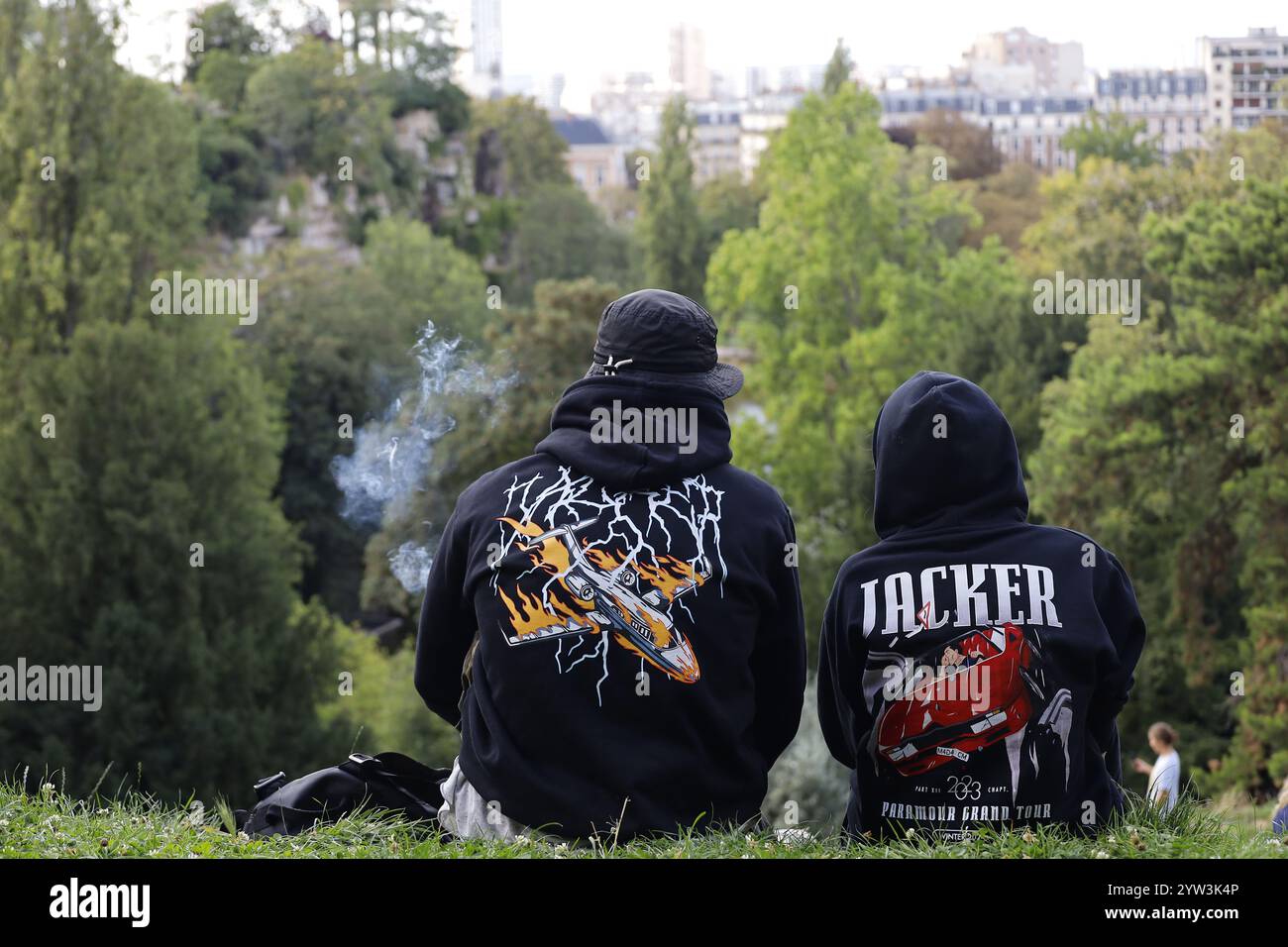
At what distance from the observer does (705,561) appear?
4.03 m

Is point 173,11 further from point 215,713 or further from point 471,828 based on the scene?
point 471,828

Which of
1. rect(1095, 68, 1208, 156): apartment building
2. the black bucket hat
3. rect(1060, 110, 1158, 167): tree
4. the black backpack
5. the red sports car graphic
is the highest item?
rect(1095, 68, 1208, 156): apartment building

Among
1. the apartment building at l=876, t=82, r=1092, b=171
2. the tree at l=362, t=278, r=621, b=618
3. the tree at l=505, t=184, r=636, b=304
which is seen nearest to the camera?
the tree at l=362, t=278, r=621, b=618

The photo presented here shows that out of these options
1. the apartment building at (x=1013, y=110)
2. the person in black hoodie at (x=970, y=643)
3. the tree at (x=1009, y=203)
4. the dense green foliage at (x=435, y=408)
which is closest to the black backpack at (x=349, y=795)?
the person in black hoodie at (x=970, y=643)

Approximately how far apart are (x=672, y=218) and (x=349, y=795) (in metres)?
57.6

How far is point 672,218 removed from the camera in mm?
61000

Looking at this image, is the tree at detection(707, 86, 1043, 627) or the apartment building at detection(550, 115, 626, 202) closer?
the tree at detection(707, 86, 1043, 627)

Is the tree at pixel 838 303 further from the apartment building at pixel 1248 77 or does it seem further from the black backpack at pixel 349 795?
the black backpack at pixel 349 795

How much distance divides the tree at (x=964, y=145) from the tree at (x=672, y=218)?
2034 centimetres

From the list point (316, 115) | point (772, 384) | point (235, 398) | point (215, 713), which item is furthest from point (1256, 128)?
point (316, 115)

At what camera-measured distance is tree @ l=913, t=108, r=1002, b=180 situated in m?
78.9

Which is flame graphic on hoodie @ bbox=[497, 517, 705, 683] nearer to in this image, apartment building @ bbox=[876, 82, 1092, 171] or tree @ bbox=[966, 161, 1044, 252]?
tree @ bbox=[966, 161, 1044, 252]

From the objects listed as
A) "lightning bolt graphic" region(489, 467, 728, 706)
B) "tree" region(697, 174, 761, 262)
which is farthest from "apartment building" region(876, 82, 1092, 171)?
"lightning bolt graphic" region(489, 467, 728, 706)
